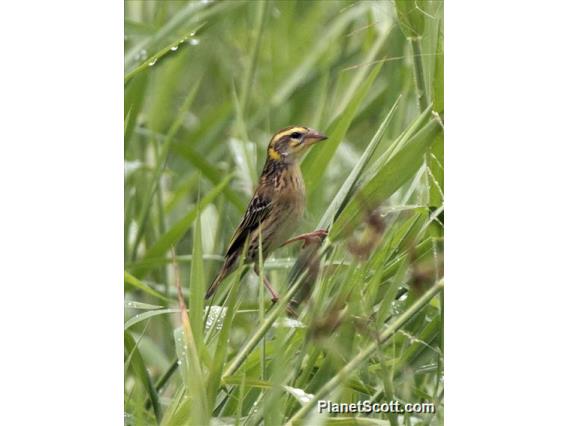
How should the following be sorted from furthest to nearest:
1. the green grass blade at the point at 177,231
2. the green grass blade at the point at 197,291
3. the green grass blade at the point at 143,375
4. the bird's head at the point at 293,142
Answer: the green grass blade at the point at 177,231, the bird's head at the point at 293,142, the green grass blade at the point at 143,375, the green grass blade at the point at 197,291

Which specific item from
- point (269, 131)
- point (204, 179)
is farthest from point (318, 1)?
point (204, 179)

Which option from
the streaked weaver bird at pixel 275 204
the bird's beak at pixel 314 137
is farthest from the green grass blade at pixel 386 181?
the bird's beak at pixel 314 137

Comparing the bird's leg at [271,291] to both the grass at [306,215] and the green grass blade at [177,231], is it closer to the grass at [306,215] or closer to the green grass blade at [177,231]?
the grass at [306,215]

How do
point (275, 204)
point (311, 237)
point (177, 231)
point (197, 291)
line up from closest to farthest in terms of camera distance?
point (197, 291), point (311, 237), point (275, 204), point (177, 231)

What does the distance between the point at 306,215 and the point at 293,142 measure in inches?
7.1

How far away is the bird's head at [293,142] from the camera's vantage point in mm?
2693

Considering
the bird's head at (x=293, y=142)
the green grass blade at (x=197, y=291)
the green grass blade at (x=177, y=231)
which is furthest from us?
the green grass blade at (x=177, y=231)

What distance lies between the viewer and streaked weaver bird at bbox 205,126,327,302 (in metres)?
2.65

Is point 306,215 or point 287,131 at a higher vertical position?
point 287,131

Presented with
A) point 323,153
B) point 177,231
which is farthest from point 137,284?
point 323,153

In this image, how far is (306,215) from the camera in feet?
8.71

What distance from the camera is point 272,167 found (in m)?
2.72

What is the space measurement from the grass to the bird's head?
33mm

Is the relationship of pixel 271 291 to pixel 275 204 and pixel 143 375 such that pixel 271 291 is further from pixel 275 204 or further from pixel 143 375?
pixel 143 375
